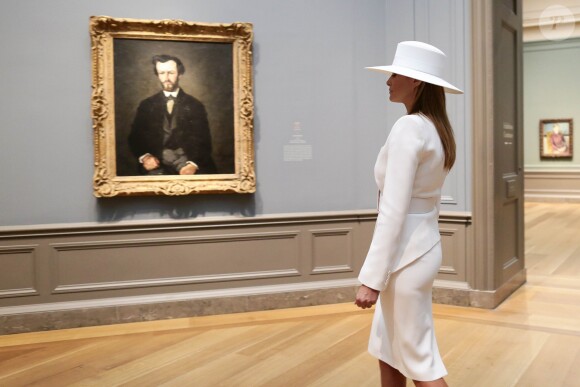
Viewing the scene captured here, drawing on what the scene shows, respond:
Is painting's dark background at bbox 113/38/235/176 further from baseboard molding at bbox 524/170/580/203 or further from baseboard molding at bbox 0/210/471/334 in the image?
baseboard molding at bbox 524/170/580/203

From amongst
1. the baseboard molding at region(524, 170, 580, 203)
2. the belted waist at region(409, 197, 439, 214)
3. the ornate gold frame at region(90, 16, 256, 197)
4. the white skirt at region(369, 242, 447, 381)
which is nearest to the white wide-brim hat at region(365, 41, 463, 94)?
the belted waist at region(409, 197, 439, 214)

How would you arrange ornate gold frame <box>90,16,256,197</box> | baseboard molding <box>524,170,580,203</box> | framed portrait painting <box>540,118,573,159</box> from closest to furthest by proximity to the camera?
1. ornate gold frame <box>90,16,256,197</box>
2. baseboard molding <box>524,170,580,203</box>
3. framed portrait painting <box>540,118,573,159</box>

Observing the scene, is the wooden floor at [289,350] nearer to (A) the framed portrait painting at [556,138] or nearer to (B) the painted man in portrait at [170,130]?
(B) the painted man in portrait at [170,130]

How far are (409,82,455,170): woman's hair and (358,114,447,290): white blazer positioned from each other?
0.13 feet

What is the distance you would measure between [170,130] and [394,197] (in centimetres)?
389

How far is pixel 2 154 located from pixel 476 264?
16.2 feet

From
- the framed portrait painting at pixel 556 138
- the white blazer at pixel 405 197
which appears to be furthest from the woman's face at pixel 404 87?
the framed portrait painting at pixel 556 138

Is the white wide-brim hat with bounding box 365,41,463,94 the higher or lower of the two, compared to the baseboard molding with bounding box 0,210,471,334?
higher

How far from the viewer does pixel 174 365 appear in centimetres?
452

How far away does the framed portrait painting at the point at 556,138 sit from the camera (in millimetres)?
17406

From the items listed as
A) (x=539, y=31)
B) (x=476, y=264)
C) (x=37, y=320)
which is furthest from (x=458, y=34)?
(x=539, y=31)

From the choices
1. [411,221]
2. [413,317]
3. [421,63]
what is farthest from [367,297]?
[421,63]

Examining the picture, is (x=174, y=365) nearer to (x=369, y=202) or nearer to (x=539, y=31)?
(x=369, y=202)

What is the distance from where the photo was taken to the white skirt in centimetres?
241
